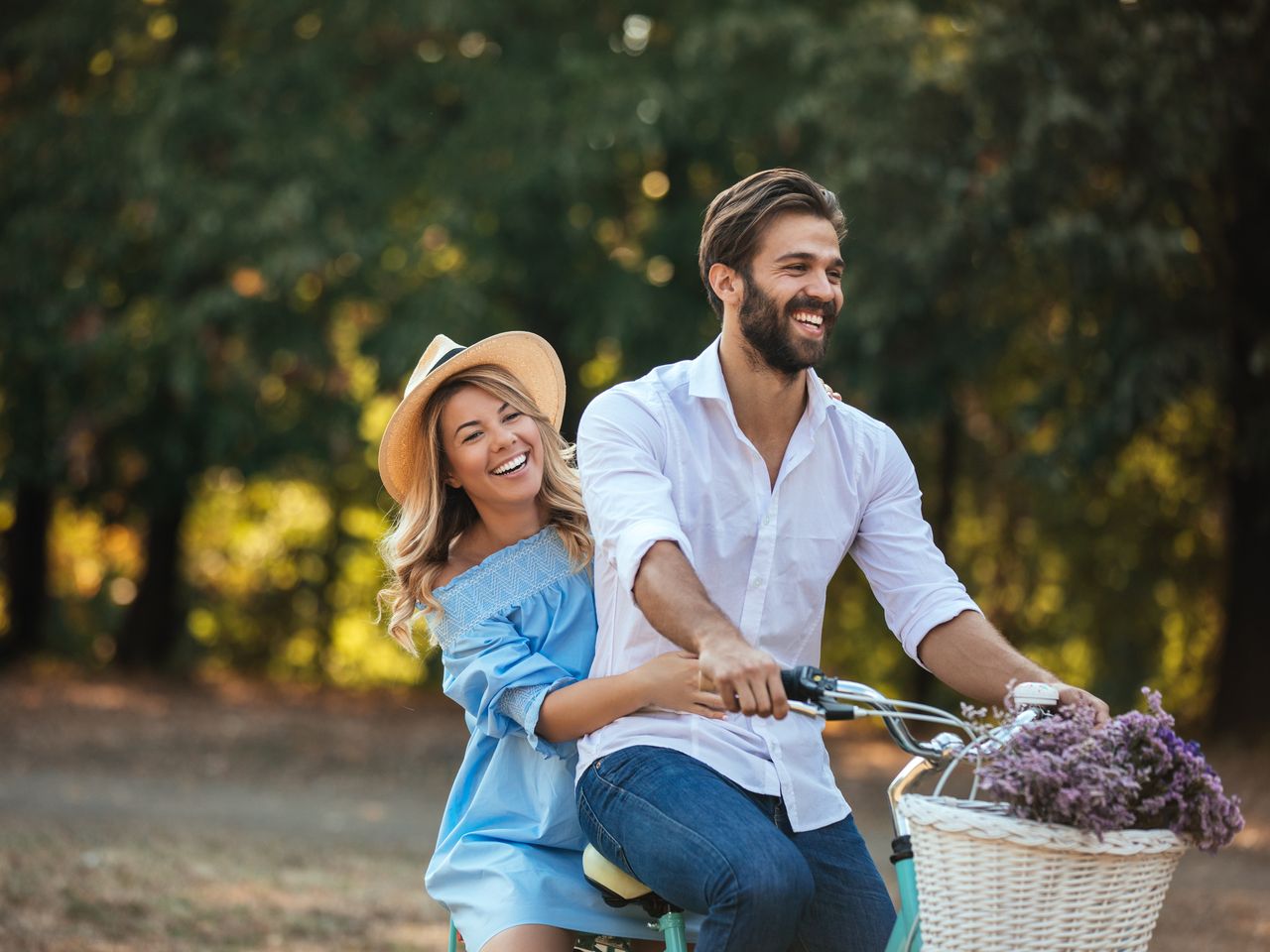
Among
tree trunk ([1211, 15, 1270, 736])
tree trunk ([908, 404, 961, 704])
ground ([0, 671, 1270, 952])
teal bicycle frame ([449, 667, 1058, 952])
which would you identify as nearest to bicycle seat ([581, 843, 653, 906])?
teal bicycle frame ([449, 667, 1058, 952])

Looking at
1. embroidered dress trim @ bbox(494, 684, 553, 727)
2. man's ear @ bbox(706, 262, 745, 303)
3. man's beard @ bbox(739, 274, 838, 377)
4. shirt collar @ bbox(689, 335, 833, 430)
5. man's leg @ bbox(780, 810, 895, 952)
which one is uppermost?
man's ear @ bbox(706, 262, 745, 303)

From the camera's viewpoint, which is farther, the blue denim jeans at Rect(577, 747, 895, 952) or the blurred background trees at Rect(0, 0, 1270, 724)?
the blurred background trees at Rect(0, 0, 1270, 724)

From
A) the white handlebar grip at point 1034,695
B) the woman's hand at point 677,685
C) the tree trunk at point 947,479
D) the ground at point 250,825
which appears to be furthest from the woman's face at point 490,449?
the tree trunk at point 947,479

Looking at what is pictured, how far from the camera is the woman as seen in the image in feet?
11.5

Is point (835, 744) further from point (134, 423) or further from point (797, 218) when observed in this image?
point (797, 218)

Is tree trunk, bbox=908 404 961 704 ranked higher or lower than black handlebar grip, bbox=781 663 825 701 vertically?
lower

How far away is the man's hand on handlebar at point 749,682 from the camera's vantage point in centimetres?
285

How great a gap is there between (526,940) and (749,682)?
3.17 ft

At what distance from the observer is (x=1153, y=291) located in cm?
1163

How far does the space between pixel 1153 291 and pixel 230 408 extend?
25.2 ft

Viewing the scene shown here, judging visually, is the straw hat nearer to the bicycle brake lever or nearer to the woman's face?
the woman's face

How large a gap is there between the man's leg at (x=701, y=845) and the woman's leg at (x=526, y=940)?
257 mm

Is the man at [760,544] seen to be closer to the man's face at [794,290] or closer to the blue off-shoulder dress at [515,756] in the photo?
the man's face at [794,290]

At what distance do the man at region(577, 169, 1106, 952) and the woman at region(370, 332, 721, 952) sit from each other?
0.15 meters
